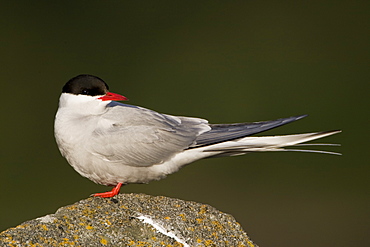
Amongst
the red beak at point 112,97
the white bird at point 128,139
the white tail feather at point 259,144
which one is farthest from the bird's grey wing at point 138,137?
the white tail feather at point 259,144

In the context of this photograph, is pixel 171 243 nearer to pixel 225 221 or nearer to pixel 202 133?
pixel 225 221

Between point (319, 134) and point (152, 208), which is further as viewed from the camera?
point (319, 134)

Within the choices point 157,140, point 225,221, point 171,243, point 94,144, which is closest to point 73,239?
point 171,243

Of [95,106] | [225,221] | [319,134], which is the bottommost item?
[225,221]

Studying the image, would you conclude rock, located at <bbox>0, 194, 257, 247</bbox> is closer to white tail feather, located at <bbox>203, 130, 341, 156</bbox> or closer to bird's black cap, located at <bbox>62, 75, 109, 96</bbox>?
white tail feather, located at <bbox>203, 130, 341, 156</bbox>

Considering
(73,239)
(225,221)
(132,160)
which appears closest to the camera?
(73,239)

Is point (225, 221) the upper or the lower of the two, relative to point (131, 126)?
lower

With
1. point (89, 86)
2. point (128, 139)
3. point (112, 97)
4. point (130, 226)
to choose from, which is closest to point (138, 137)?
point (128, 139)

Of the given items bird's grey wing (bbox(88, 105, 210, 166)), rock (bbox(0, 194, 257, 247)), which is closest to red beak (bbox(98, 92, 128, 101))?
bird's grey wing (bbox(88, 105, 210, 166))
